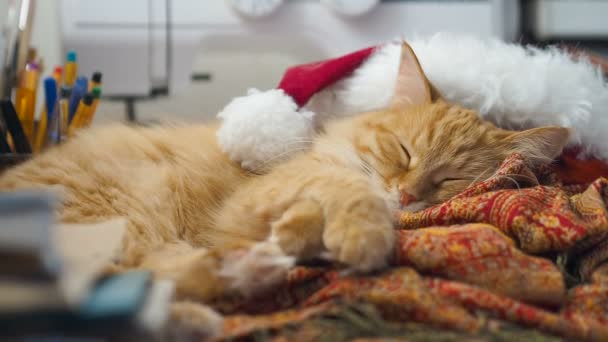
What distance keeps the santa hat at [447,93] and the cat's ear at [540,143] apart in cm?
8

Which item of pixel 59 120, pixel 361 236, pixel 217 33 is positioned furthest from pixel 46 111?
pixel 361 236

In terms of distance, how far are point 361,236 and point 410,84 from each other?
25.4 inches

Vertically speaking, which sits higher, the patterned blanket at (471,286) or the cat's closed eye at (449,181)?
the cat's closed eye at (449,181)

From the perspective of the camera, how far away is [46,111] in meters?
1.52

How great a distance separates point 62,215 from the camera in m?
1.10

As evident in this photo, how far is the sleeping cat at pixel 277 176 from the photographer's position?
3.28 feet

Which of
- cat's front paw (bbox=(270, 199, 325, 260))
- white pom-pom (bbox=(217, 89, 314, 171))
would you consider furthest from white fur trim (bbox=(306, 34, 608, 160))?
cat's front paw (bbox=(270, 199, 325, 260))

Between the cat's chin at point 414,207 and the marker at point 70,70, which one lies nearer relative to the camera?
the cat's chin at point 414,207

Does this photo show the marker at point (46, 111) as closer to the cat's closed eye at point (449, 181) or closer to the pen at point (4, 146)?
the pen at point (4, 146)

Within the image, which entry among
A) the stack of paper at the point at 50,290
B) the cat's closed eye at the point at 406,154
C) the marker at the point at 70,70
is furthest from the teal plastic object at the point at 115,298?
the marker at the point at 70,70

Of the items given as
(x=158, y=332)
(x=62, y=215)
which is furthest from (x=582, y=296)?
(x=62, y=215)

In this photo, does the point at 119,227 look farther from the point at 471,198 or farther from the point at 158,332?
the point at 471,198

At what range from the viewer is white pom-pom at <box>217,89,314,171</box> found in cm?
129

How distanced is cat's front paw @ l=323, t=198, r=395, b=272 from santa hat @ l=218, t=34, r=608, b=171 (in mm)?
445
